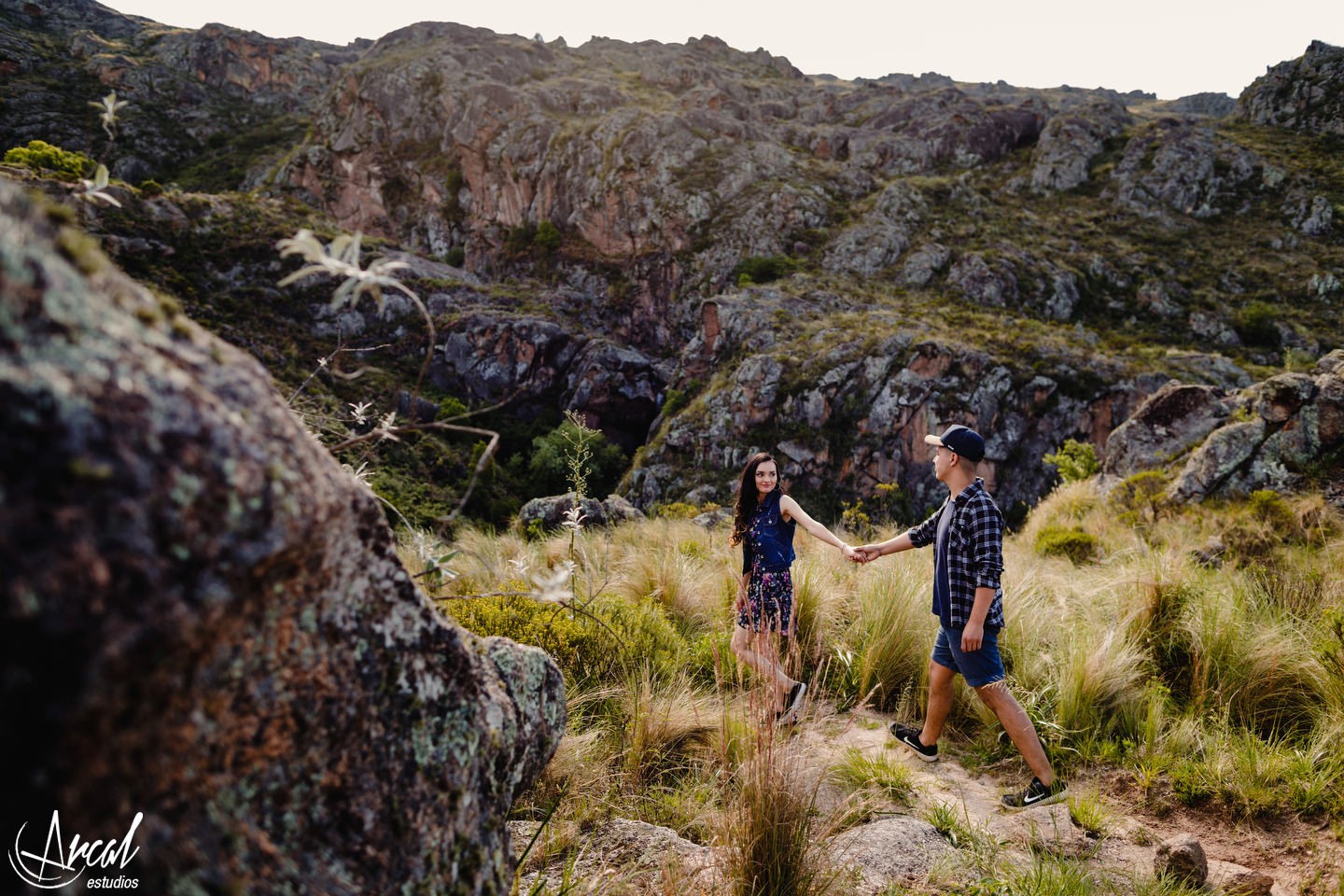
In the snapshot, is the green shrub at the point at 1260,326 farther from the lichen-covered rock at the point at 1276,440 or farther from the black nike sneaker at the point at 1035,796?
the black nike sneaker at the point at 1035,796

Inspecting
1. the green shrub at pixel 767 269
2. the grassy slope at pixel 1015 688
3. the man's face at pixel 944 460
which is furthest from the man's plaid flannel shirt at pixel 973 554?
the green shrub at pixel 767 269

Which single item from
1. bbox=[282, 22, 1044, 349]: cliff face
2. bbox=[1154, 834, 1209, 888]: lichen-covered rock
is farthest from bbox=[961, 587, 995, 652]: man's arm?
bbox=[282, 22, 1044, 349]: cliff face

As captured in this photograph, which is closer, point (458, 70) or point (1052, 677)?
point (1052, 677)

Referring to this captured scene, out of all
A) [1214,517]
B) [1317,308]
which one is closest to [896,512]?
[1214,517]

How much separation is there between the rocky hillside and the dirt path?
72.8 feet

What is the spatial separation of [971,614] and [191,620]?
378 centimetres

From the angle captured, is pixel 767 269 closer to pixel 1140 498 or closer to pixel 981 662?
pixel 1140 498

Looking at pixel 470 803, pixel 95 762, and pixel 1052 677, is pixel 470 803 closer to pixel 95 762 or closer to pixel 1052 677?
→ pixel 95 762

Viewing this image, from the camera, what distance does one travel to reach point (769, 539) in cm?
466

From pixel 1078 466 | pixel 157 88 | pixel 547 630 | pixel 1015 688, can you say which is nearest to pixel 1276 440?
pixel 1015 688

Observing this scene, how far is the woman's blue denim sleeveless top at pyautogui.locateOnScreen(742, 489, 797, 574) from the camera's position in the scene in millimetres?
4645

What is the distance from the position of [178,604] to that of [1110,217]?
6317 centimetres

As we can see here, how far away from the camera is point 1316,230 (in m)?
43.0

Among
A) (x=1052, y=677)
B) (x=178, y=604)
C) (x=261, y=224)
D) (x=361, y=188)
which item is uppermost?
(x=361, y=188)
